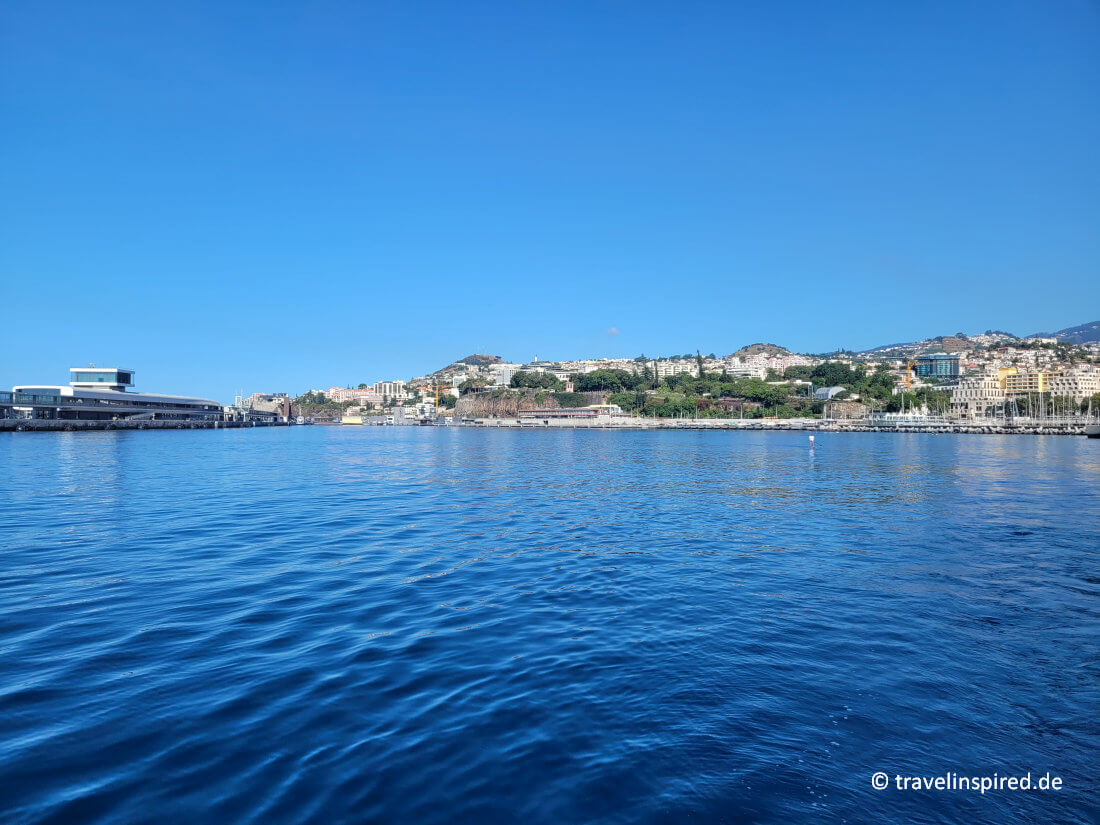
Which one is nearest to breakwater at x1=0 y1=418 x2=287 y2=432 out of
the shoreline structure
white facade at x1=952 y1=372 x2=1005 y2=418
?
the shoreline structure

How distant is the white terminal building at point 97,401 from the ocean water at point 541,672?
309 feet

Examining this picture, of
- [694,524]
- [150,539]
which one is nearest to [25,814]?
[150,539]

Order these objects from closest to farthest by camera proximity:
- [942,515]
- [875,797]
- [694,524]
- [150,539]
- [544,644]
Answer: [875,797] → [544,644] → [150,539] → [694,524] → [942,515]

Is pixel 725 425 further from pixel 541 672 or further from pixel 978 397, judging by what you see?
pixel 541 672

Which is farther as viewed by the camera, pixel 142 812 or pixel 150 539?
pixel 150 539

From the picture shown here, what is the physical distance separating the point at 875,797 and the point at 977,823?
24.0 inches

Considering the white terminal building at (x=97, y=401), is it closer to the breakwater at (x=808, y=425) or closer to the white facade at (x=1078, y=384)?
the breakwater at (x=808, y=425)

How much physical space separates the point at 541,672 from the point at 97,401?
119681 millimetres

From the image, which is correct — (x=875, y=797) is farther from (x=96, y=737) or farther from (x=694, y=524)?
(x=694, y=524)

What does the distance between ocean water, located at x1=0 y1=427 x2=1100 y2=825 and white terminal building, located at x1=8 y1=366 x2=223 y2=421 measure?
94176mm

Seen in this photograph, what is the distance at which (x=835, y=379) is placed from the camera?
18962 centimetres

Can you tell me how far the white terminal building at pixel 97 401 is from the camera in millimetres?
90312

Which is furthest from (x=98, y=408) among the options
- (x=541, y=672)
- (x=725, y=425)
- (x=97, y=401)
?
(x=725, y=425)

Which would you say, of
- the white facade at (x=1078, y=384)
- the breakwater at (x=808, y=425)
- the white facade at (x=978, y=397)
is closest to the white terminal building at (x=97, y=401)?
the breakwater at (x=808, y=425)
